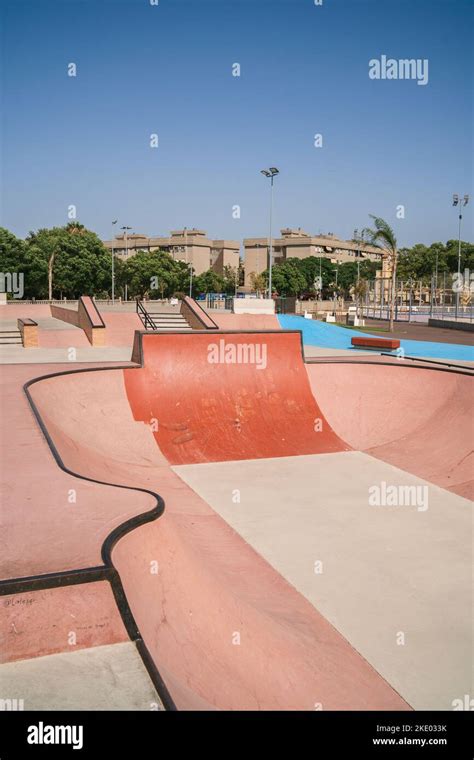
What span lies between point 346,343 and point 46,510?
22196 millimetres

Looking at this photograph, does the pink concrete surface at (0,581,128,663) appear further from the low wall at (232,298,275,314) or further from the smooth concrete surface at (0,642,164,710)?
the low wall at (232,298,275,314)

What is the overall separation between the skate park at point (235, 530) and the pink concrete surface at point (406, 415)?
5 centimetres

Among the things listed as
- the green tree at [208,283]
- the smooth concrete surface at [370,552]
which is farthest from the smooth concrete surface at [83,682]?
the green tree at [208,283]

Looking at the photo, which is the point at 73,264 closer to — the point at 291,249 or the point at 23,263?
the point at 23,263

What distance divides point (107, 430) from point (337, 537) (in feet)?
17.5

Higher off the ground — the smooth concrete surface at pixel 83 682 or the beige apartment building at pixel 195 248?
the beige apartment building at pixel 195 248

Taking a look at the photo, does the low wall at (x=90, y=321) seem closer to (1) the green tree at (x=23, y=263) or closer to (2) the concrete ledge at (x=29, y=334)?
(2) the concrete ledge at (x=29, y=334)

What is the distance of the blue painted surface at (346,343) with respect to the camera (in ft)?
74.2

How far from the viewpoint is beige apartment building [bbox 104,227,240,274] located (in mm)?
114750

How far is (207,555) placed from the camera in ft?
23.2

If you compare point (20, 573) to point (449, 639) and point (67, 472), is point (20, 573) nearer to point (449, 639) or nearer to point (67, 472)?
point (67, 472)

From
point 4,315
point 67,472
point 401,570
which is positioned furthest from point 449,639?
point 4,315

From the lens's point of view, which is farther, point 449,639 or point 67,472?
point 67,472

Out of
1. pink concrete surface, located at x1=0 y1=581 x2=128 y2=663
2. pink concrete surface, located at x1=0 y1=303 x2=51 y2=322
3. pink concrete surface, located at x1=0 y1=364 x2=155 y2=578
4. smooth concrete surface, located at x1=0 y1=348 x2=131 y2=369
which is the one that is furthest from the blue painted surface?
pink concrete surface, located at x1=0 y1=581 x2=128 y2=663
